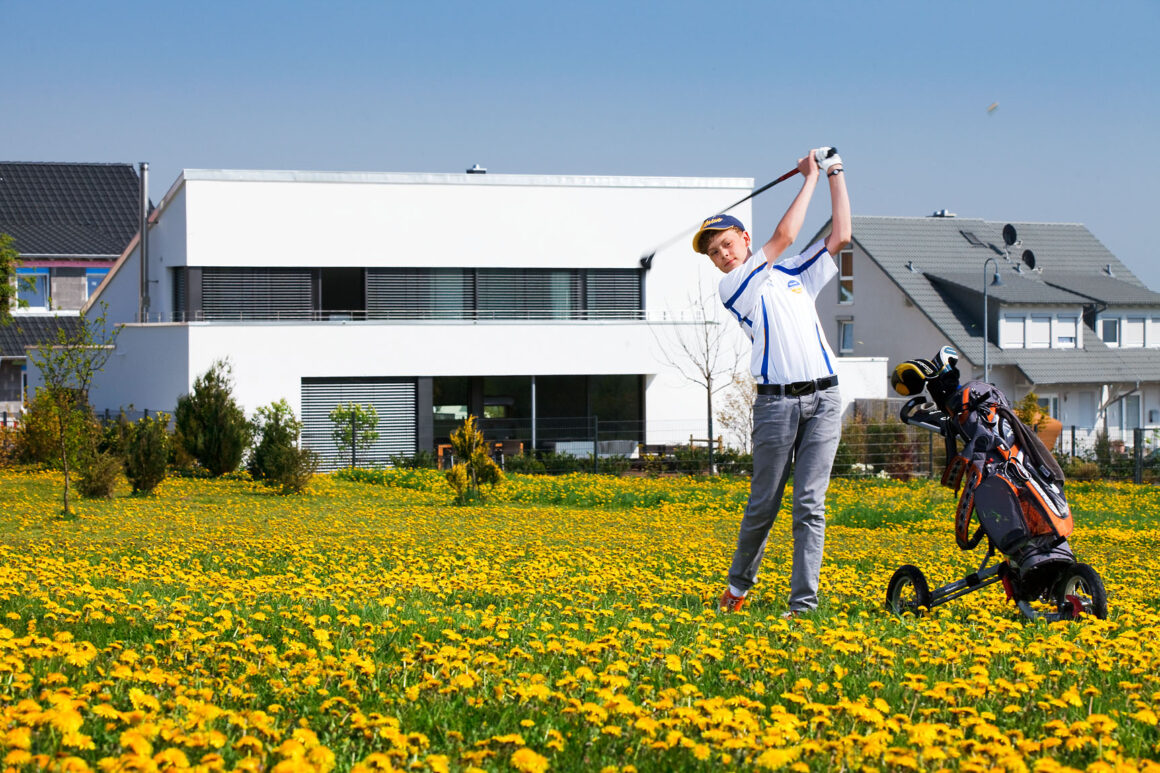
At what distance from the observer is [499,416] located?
33719mm

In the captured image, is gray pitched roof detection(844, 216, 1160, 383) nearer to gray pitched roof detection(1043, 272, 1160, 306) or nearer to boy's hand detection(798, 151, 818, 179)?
gray pitched roof detection(1043, 272, 1160, 306)

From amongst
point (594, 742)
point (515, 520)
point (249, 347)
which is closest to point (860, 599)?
point (594, 742)

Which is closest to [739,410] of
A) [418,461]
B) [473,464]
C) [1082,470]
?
[1082,470]

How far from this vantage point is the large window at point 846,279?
48906mm

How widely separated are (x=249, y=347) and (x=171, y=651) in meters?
27.6

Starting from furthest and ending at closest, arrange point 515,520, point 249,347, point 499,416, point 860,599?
point 499,416
point 249,347
point 515,520
point 860,599

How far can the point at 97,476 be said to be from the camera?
18.4m


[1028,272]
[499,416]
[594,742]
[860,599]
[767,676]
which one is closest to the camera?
[594,742]

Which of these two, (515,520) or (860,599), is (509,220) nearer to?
(515,520)

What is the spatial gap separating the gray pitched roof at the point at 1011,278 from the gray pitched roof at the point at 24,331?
31.4 m

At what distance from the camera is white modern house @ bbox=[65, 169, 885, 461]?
3189 cm

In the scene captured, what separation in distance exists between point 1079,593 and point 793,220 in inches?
97.9

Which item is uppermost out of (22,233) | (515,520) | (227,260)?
(22,233)

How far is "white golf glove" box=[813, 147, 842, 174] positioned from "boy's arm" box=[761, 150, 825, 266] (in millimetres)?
24
